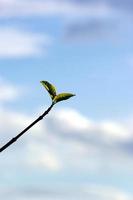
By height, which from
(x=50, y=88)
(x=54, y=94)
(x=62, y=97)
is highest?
(x=50, y=88)

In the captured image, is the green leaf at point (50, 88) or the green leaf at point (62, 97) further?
the green leaf at point (50, 88)

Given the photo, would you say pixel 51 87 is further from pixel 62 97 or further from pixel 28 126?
pixel 28 126

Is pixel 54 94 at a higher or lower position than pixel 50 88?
lower

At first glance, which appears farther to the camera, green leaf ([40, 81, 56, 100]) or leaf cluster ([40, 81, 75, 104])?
green leaf ([40, 81, 56, 100])

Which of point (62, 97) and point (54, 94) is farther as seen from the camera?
point (54, 94)

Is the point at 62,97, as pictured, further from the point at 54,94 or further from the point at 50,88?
the point at 50,88

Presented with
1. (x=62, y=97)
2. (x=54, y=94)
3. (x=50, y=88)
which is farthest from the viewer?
(x=50, y=88)

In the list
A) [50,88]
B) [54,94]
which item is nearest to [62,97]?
[54,94]

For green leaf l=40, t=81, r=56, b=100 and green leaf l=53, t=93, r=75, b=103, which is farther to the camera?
green leaf l=40, t=81, r=56, b=100

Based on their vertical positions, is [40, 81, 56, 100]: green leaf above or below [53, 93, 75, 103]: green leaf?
above

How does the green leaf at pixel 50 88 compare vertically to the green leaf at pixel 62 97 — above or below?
above

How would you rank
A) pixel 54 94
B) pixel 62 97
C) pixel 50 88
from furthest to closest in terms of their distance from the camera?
pixel 50 88 → pixel 54 94 → pixel 62 97

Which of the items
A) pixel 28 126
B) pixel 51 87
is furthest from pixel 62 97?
pixel 28 126
